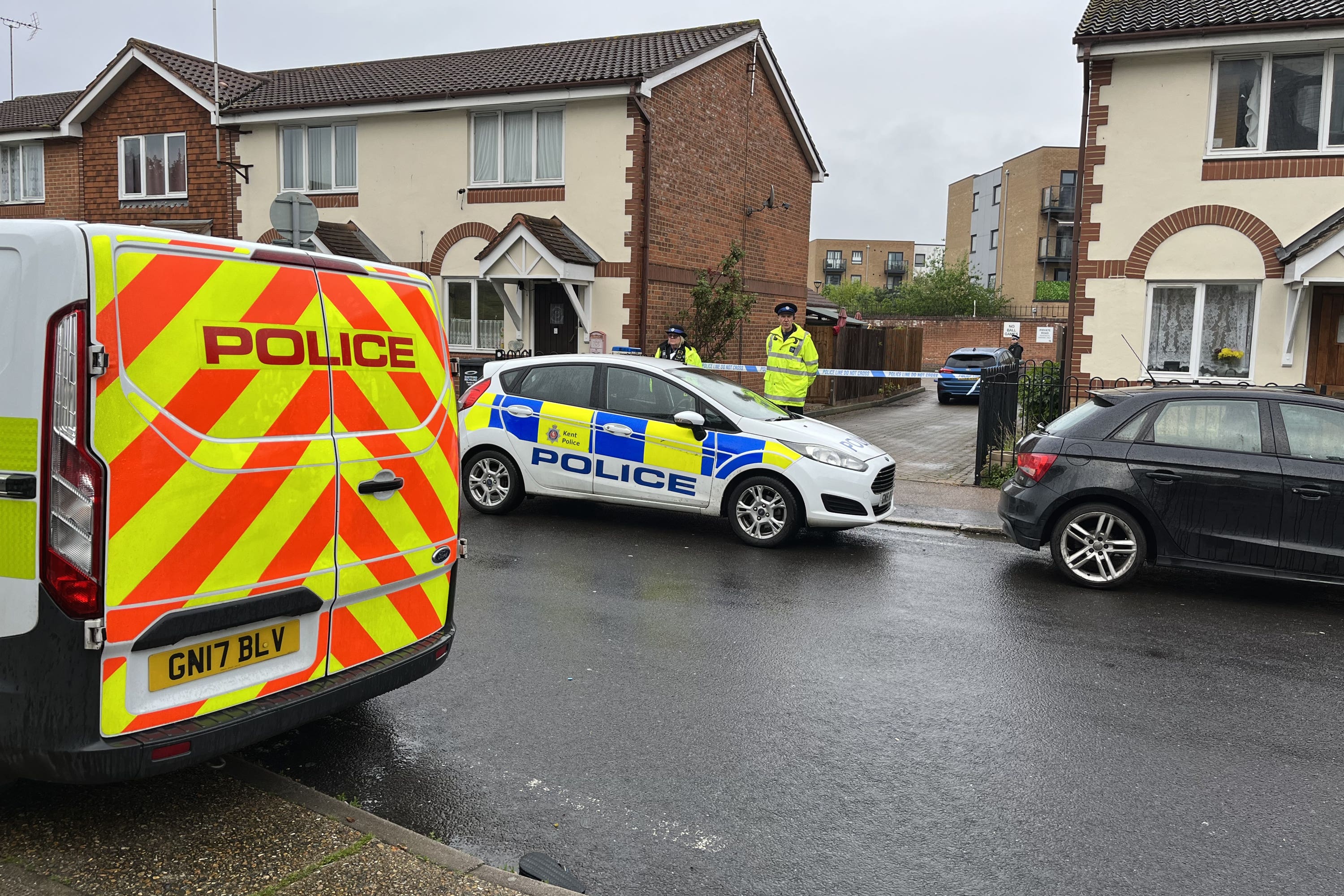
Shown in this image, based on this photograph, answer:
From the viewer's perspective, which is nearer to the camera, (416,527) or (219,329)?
(219,329)

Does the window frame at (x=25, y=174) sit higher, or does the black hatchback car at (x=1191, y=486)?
the window frame at (x=25, y=174)

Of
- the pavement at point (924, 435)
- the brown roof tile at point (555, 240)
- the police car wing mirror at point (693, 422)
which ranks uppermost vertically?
the brown roof tile at point (555, 240)

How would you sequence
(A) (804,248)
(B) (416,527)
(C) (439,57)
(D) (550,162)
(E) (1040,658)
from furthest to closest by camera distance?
1. (A) (804,248)
2. (C) (439,57)
3. (D) (550,162)
4. (E) (1040,658)
5. (B) (416,527)

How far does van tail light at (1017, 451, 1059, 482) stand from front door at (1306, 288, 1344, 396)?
24.2ft

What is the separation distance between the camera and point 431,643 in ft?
14.4

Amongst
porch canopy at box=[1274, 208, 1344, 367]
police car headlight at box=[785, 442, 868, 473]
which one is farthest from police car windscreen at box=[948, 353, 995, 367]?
police car headlight at box=[785, 442, 868, 473]

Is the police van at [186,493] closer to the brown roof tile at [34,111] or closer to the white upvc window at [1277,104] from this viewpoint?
the white upvc window at [1277,104]

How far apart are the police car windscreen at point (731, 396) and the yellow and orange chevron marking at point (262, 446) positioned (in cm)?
477

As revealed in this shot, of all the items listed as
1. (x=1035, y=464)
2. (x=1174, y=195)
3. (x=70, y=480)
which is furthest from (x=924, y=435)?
(x=70, y=480)

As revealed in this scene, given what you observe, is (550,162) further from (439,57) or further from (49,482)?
(49,482)

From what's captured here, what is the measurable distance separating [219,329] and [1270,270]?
13.2m

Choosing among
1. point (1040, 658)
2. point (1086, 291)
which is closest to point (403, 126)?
point (1086, 291)

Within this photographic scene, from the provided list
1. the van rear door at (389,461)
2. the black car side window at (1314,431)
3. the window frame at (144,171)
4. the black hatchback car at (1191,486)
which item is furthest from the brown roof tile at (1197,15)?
the window frame at (144,171)

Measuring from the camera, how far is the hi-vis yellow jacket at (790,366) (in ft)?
39.1
